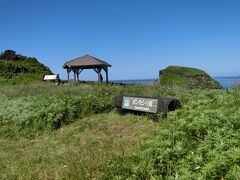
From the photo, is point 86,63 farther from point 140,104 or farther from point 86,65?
point 140,104

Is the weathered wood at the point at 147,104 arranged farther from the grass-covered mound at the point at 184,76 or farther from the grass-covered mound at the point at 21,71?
the grass-covered mound at the point at 21,71

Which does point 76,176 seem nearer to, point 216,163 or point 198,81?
point 216,163

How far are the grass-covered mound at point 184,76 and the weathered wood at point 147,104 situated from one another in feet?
43.7

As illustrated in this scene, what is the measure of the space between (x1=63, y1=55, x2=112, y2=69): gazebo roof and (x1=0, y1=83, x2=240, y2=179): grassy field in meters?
20.7

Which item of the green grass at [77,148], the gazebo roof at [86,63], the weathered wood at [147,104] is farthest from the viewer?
the gazebo roof at [86,63]

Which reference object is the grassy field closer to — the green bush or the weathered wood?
the green bush

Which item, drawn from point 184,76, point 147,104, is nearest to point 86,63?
point 184,76

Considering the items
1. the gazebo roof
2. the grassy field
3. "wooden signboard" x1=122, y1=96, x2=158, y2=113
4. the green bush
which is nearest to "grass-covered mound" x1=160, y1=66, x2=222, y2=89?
the gazebo roof

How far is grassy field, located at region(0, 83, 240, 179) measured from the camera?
4918 millimetres

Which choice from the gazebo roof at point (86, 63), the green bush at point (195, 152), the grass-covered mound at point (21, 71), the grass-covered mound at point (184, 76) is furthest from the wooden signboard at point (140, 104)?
the grass-covered mound at point (21, 71)

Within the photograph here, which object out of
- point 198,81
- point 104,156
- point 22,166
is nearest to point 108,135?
point 22,166

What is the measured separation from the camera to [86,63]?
35.5 metres

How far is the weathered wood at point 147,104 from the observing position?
11408 millimetres

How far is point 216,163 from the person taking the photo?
4332 millimetres
